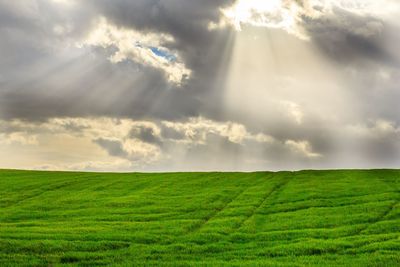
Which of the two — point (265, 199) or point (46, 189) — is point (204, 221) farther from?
point (46, 189)

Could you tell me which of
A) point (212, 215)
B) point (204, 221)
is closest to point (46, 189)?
point (212, 215)

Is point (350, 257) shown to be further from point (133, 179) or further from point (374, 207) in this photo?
point (133, 179)

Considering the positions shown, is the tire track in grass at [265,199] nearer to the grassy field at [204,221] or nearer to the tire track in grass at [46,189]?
the grassy field at [204,221]

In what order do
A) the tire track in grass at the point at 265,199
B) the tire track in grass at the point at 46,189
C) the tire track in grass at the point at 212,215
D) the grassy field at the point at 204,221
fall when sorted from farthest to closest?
the tire track in grass at the point at 46,189 < the tire track in grass at the point at 265,199 < the tire track in grass at the point at 212,215 < the grassy field at the point at 204,221

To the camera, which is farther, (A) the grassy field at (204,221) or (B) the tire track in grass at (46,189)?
(B) the tire track in grass at (46,189)

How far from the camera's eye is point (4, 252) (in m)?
27.5

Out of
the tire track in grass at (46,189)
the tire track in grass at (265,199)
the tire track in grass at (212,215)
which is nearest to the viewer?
the tire track in grass at (212,215)

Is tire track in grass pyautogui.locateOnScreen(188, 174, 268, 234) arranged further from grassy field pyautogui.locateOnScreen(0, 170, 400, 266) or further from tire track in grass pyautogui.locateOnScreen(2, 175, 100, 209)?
tire track in grass pyautogui.locateOnScreen(2, 175, 100, 209)

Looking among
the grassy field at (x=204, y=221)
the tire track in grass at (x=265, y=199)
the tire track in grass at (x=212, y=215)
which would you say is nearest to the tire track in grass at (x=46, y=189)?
the grassy field at (x=204, y=221)

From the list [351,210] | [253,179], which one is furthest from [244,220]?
[253,179]

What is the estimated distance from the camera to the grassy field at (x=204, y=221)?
27.3m

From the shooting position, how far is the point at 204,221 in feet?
124

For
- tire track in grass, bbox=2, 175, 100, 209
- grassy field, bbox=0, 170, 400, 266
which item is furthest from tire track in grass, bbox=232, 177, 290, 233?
tire track in grass, bbox=2, 175, 100, 209

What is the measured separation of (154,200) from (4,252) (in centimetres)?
2053
